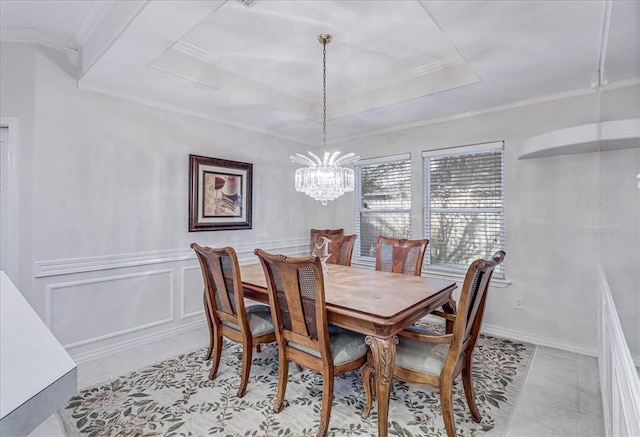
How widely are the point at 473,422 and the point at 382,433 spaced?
68 cm

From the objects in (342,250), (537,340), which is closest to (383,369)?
(342,250)

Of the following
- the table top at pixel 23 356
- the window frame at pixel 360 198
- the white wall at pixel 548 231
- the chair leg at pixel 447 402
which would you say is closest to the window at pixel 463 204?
the white wall at pixel 548 231

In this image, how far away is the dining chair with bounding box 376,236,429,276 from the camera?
2.95m

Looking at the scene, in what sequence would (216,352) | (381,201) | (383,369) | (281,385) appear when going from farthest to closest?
(381,201) < (216,352) < (281,385) < (383,369)

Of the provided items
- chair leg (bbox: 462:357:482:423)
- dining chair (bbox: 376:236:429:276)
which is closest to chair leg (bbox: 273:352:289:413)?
chair leg (bbox: 462:357:482:423)

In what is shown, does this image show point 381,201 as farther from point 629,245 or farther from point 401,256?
point 629,245

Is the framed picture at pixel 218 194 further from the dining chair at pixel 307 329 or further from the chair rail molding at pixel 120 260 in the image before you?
the dining chair at pixel 307 329

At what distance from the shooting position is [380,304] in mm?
1877

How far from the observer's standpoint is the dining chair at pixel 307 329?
5.85ft

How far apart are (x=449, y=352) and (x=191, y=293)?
2834mm

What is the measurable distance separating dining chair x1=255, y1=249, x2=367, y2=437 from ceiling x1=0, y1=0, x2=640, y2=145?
154cm

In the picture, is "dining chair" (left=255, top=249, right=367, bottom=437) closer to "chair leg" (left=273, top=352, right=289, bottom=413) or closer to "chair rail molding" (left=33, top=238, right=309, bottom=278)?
"chair leg" (left=273, top=352, right=289, bottom=413)

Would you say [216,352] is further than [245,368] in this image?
Yes

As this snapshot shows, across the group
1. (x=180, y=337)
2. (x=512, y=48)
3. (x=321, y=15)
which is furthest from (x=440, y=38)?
(x=180, y=337)
